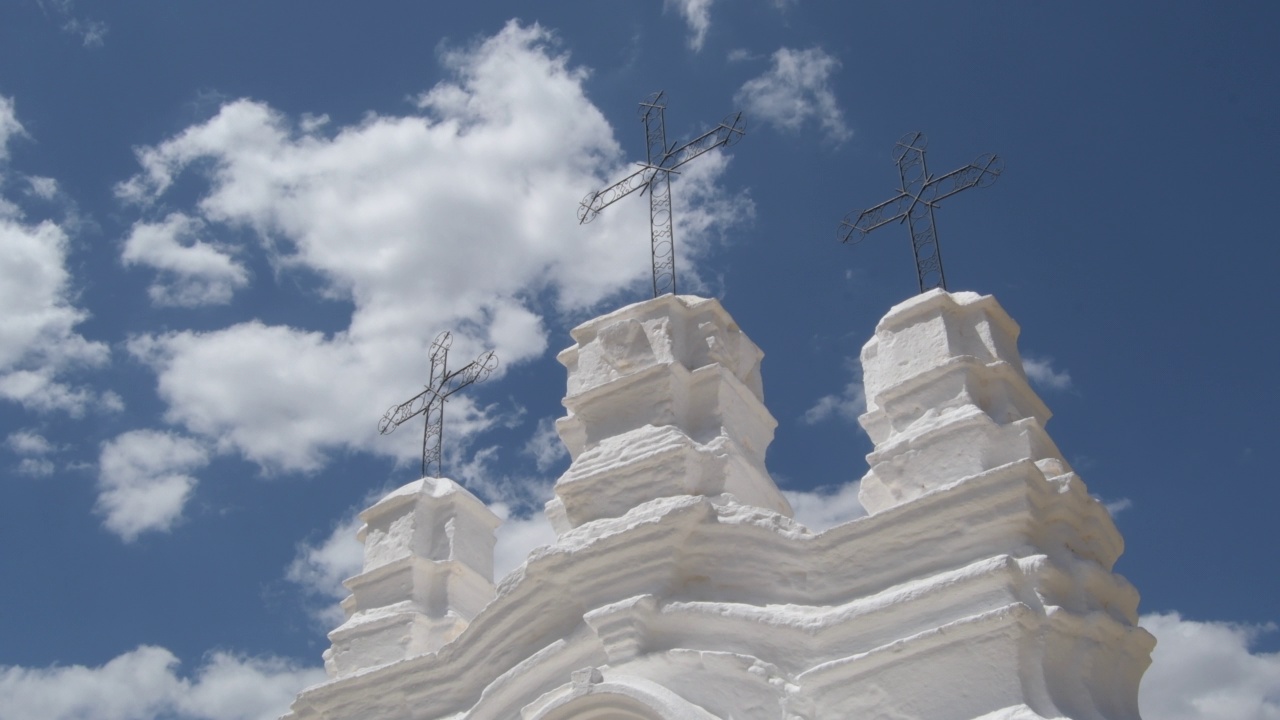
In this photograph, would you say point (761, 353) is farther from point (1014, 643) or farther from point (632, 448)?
point (1014, 643)

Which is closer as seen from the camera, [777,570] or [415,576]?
[777,570]

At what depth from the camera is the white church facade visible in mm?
7133

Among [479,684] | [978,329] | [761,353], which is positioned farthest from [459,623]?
[978,329]

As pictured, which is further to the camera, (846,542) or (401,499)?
(401,499)

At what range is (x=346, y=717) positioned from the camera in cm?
932

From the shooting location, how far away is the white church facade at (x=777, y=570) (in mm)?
7133

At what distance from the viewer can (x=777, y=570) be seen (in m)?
7.89

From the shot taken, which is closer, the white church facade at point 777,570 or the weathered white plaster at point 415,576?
the white church facade at point 777,570

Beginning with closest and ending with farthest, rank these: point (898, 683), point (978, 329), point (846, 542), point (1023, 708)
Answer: point (1023, 708), point (898, 683), point (846, 542), point (978, 329)

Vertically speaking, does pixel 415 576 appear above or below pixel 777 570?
above

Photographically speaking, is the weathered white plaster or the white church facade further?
the weathered white plaster

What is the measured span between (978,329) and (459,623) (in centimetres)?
453

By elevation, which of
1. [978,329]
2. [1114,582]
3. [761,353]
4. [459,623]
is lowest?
[1114,582]

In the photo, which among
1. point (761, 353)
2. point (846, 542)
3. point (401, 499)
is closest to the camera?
point (846, 542)
